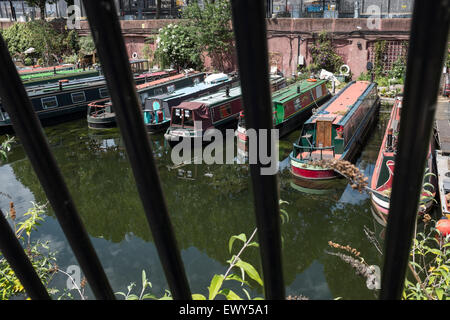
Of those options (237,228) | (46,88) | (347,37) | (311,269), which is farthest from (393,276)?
(347,37)

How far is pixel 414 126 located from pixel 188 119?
12.4 m

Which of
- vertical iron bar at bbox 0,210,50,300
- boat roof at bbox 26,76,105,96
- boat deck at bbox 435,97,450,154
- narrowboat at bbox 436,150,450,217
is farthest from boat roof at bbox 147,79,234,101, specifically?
vertical iron bar at bbox 0,210,50,300

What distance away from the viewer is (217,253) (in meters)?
7.34

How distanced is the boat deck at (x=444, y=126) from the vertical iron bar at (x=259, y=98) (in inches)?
318

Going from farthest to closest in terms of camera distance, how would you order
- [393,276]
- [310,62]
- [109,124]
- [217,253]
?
[310,62]
[109,124]
[217,253]
[393,276]

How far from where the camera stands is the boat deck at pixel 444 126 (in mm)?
9083

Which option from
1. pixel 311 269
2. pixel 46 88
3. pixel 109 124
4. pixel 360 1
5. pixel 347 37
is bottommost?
pixel 311 269

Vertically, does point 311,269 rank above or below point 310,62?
below

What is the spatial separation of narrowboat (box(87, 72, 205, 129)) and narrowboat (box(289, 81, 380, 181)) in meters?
5.86


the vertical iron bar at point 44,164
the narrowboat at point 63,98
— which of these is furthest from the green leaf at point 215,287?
the narrowboat at point 63,98

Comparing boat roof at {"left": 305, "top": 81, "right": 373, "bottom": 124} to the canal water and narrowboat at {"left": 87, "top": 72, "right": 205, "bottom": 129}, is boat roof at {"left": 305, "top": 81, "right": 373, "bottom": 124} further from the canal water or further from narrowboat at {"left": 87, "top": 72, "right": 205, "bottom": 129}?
narrowboat at {"left": 87, "top": 72, "right": 205, "bottom": 129}

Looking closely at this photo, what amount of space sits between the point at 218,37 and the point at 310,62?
5.22 metres

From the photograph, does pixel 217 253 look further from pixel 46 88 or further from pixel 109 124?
pixel 46 88

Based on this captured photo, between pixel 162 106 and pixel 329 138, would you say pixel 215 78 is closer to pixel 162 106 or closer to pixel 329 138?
pixel 162 106
